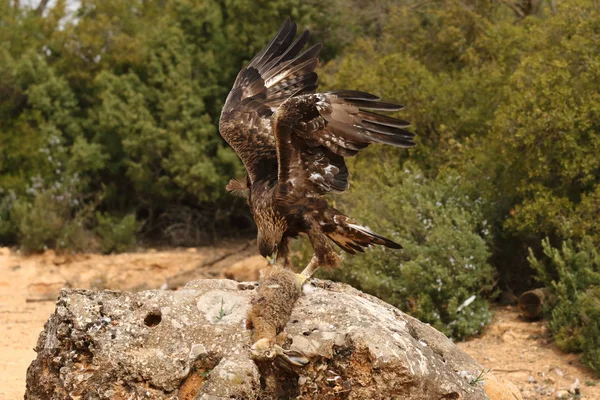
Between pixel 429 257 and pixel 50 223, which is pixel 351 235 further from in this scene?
Answer: pixel 50 223

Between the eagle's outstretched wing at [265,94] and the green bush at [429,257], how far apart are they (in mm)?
3134

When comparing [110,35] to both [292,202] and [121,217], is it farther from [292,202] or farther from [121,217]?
[292,202]

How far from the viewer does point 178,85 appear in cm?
1698

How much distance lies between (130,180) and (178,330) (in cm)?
1276

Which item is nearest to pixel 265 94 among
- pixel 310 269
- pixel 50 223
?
pixel 310 269

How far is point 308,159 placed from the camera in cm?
646

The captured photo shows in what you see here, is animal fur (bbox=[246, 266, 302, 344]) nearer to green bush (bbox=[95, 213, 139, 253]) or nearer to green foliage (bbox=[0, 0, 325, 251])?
green foliage (bbox=[0, 0, 325, 251])

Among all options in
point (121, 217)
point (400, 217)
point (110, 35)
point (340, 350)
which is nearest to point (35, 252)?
point (121, 217)

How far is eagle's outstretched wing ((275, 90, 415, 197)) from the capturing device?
605cm

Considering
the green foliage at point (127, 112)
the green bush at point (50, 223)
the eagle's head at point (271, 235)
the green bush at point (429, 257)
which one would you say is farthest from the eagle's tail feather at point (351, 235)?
the green bush at point (50, 223)

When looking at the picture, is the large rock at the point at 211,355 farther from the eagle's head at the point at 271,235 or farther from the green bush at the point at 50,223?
the green bush at the point at 50,223

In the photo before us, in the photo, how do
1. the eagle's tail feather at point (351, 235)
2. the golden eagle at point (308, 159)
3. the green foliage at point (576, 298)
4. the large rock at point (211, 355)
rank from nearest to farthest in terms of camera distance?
the large rock at point (211, 355) → the golden eagle at point (308, 159) → the eagle's tail feather at point (351, 235) → the green foliage at point (576, 298)

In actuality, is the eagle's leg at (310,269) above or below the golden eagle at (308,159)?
below

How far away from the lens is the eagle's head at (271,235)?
21.5 ft
